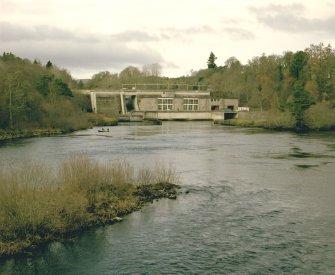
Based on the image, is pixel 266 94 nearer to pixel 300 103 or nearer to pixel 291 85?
pixel 291 85

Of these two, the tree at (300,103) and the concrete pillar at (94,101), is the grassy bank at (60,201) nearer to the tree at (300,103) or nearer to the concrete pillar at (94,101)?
the tree at (300,103)

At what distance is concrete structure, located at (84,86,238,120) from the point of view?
397 ft

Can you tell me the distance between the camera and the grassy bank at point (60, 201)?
1556 cm

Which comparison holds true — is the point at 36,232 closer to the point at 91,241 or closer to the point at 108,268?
the point at 91,241

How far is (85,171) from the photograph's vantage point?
20797 mm

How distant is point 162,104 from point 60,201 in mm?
116432

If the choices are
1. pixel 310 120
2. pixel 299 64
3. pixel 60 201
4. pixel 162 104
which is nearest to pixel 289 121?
pixel 310 120

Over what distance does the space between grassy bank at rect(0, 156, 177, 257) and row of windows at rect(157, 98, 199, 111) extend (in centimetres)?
10988

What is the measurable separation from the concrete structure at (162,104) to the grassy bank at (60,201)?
89704 mm

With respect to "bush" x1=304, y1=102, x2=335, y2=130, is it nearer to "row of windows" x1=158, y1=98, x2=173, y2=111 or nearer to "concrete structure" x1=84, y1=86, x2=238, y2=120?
"concrete structure" x1=84, y1=86, x2=238, y2=120

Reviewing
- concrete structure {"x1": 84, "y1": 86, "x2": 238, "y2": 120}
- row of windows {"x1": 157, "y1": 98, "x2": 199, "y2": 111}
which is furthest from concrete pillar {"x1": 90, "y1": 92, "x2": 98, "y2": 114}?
row of windows {"x1": 157, "y1": 98, "x2": 199, "y2": 111}

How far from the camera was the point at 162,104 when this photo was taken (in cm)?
13288

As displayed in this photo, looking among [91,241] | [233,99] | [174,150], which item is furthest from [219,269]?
[233,99]

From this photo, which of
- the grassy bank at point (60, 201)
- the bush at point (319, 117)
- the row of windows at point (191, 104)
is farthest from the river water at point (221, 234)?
the row of windows at point (191, 104)
